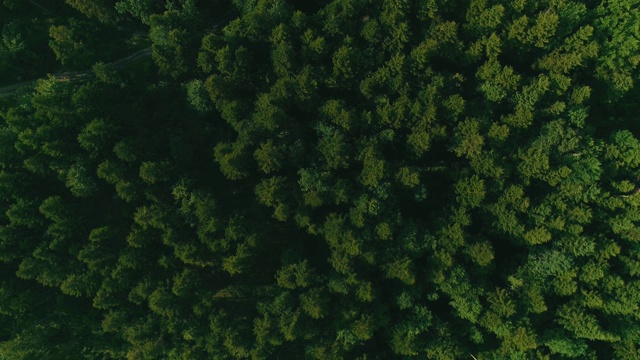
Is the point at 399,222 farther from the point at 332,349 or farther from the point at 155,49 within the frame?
the point at 155,49

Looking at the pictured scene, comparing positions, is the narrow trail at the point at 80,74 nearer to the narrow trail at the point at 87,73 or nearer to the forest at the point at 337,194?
the narrow trail at the point at 87,73

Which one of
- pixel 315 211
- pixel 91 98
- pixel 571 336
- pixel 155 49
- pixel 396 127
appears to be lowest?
pixel 571 336

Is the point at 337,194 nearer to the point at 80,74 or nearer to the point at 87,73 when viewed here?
the point at 87,73

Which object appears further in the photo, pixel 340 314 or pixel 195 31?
pixel 195 31

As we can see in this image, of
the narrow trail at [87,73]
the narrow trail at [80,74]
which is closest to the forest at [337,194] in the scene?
the narrow trail at [87,73]

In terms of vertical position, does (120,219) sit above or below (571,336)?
above

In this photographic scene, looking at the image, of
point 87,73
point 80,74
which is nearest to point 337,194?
point 87,73

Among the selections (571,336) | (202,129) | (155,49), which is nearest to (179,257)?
(202,129)

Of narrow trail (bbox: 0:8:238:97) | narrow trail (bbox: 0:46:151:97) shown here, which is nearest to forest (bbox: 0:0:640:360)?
narrow trail (bbox: 0:8:238:97)
